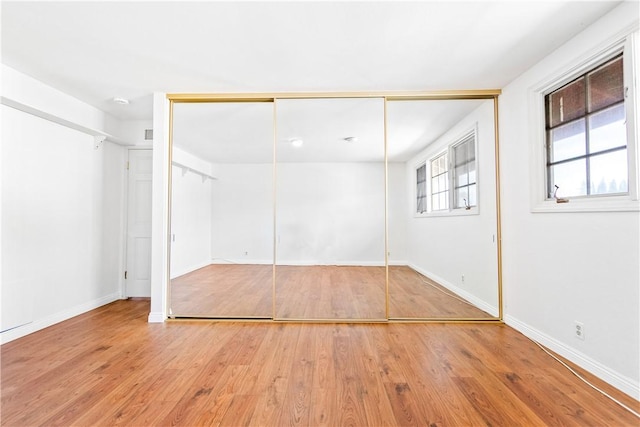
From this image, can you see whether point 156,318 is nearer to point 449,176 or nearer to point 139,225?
point 139,225

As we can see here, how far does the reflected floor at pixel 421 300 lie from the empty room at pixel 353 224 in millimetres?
42

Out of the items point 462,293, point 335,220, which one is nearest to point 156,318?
point 335,220

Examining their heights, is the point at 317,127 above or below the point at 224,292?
above

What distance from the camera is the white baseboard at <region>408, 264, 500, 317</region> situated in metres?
3.03

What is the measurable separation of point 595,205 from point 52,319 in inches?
189

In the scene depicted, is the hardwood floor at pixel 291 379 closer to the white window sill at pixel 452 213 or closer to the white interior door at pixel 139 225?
the white interior door at pixel 139 225

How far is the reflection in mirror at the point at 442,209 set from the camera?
314 centimetres

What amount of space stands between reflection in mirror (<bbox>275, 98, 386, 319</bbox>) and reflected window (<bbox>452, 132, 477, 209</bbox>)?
1.01 m

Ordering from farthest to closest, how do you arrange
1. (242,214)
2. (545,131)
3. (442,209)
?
1. (242,214)
2. (442,209)
3. (545,131)

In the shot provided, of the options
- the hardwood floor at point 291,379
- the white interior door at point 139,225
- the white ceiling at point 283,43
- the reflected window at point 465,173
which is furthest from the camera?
the white interior door at point 139,225

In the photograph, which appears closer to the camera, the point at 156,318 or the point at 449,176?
the point at 156,318

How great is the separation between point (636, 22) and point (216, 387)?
3.40 meters

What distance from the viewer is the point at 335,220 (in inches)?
178

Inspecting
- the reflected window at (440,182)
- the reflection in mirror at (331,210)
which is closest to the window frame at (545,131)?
the reflected window at (440,182)
